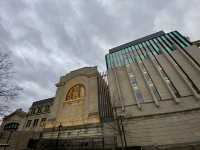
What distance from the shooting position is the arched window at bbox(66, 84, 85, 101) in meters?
30.4

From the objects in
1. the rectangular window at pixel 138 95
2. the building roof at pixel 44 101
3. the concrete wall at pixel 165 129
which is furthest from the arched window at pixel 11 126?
the rectangular window at pixel 138 95

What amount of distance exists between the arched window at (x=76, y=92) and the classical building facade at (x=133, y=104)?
0.26 metres

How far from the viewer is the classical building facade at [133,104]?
1759 centimetres

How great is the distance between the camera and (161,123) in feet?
59.3

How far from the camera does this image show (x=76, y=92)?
103 feet

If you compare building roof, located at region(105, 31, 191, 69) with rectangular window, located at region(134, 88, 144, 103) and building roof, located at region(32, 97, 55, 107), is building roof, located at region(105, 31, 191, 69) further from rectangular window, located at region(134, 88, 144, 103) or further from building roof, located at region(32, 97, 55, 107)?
building roof, located at region(32, 97, 55, 107)

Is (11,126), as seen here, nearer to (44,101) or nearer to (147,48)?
(44,101)

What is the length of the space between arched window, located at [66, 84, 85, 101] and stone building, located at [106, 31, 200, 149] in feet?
26.5

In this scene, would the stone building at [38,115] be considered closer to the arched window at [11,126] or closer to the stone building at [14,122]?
the stone building at [14,122]

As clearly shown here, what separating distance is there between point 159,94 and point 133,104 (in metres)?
4.71

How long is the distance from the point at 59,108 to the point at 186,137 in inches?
1018

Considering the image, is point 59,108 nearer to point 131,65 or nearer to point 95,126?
point 95,126

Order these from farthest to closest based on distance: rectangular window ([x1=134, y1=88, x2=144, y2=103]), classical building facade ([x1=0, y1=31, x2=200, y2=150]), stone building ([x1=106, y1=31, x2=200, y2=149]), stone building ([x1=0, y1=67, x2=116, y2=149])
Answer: rectangular window ([x1=134, y1=88, x2=144, y2=103]) < stone building ([x1=0, y1=67, x2=116, y2=149]) < classical building facade ([x1=0, y1=31, x2=200, y2=150]) < stone building ([x1=106, y1=31, x2=200, y2=149])

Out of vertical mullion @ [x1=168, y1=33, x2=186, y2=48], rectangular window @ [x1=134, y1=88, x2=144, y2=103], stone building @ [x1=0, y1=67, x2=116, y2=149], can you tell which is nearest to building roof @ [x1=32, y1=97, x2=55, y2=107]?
stone building @ [x1=0, y1=67, x2=116, y2=149]
